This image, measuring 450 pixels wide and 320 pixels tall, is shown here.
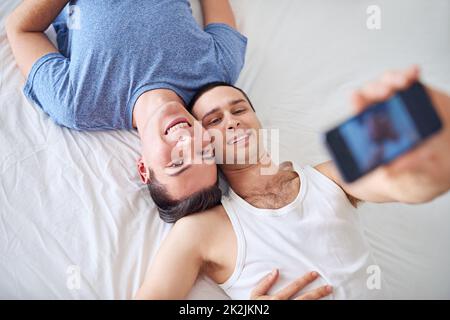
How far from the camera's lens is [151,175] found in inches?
37.6

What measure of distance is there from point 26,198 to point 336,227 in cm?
67

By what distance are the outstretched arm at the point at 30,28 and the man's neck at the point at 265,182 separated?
0.58 metres

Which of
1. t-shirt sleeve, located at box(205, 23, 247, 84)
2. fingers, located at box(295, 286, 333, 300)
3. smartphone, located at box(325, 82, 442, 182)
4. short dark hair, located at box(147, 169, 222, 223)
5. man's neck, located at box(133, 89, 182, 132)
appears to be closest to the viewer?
smartphone, located at box(325, 82, 442, 182)

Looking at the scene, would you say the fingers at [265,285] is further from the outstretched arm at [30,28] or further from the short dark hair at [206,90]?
the outstretched arm at [30,28]

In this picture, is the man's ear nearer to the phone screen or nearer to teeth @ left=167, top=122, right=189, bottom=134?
teeth @ left=167, top=122, right=189, bottom=134

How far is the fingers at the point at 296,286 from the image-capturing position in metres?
0.81

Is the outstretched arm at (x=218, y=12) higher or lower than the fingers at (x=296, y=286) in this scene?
higher

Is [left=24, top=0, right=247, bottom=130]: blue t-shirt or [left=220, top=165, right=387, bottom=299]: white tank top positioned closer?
[left=220, top=165, right=387, bottom=299]: white tank top

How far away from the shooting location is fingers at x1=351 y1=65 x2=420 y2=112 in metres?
0.58

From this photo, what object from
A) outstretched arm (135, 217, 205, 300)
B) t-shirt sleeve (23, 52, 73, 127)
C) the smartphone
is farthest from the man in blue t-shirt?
the smartphone

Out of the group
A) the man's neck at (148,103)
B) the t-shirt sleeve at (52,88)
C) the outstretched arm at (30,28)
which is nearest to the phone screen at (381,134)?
the man's neck at (148,103)

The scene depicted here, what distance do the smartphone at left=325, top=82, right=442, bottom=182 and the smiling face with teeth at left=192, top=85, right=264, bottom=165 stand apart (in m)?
0.39

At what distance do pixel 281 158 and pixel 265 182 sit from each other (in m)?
0.11
